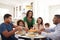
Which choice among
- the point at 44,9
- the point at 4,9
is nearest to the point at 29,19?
the point at 44,9

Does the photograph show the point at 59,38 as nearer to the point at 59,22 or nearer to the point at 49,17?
the point at 59,22

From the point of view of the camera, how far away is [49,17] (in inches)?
219

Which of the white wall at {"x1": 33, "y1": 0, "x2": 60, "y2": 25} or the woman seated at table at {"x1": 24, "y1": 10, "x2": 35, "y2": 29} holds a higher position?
the white wall at {"x1": 33, "y1": 0, "x2": 60, "y2": 25}

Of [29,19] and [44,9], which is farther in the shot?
[44,9]

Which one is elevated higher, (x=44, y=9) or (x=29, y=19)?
(x=44, y=9)

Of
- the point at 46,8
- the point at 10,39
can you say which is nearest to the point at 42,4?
the point at 46,8

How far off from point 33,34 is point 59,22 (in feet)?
2.24

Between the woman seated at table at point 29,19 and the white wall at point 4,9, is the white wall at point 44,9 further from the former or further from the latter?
the woman seated at table at point 29,19

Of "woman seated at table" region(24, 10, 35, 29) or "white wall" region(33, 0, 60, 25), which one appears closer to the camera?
"woman seated at table" region(24, 10, 35, 29)

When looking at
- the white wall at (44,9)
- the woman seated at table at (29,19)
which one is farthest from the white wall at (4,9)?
the woman seated at table at (29,19)

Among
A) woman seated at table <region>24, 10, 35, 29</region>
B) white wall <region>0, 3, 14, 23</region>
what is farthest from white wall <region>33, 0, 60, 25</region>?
woman seated at table <region>24, 10, 35, 29</region>

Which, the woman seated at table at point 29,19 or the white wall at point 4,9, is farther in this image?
the white wall at point 4,9

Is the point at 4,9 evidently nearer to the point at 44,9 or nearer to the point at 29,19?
the point at 44,9

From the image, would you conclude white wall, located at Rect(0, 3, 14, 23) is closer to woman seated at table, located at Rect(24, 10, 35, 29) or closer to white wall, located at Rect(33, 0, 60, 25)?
white wall, located at Rect(33, 0, 60, 25)
